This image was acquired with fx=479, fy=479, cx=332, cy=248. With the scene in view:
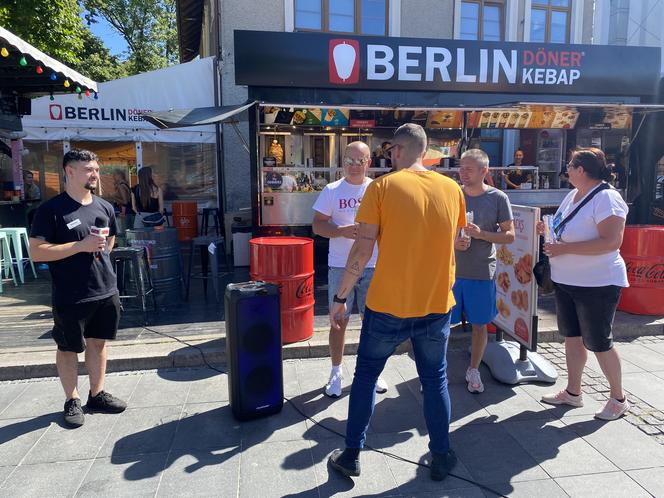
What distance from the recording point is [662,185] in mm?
10859

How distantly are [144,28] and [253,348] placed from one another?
28437 mm

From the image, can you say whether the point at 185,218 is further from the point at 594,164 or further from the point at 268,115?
the point at 594,164

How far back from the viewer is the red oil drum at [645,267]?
532 centimetres

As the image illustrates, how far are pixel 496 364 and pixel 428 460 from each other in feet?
4.85

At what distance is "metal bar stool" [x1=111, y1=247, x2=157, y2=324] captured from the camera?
5.22m

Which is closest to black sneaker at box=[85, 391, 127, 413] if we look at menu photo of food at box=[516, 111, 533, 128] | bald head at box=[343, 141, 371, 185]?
bald head at box=[343, 141, 371, 185]

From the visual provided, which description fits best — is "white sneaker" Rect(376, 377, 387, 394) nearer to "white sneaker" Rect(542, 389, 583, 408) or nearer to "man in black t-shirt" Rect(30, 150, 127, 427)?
"white sneaker" Rect(542, 389, 583, 408)

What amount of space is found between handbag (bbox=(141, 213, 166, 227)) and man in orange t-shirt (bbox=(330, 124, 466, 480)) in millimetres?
4856

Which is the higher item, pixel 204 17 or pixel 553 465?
pixel 204 17

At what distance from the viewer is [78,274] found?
131 inches

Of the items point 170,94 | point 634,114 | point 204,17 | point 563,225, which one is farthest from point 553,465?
point 204,17

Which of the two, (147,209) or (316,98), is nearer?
(147,209)

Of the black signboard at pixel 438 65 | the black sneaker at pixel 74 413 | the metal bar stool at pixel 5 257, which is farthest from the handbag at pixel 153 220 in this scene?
the black sneaker at pixel 74 413

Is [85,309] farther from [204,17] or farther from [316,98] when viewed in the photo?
[204,17]
